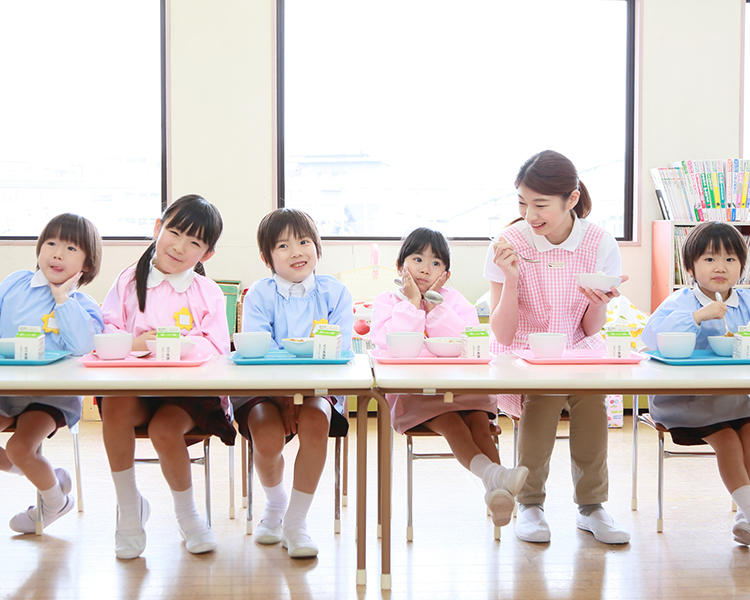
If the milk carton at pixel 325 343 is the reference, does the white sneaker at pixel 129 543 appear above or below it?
below

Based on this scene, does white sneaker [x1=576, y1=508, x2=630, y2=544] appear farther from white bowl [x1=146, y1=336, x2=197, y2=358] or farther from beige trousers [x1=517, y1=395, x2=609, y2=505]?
white bowl [x1=146, y1=336, x2=197, y2=358]

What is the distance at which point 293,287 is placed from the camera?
2.18m

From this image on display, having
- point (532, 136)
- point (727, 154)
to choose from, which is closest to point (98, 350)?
point (532, 136)

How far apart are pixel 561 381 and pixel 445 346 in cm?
36

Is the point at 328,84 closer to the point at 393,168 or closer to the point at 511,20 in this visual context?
the point at 393,168

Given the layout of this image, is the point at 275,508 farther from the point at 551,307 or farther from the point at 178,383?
the point at 551,307

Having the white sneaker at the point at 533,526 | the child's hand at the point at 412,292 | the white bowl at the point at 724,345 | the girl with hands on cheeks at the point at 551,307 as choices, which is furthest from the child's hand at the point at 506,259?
the white sneaker at the point at 533,526

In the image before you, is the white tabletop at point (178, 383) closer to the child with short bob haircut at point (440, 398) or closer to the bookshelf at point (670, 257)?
the child with short bob haircut at point (440, 398)

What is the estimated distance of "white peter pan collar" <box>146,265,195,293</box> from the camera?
2113mm

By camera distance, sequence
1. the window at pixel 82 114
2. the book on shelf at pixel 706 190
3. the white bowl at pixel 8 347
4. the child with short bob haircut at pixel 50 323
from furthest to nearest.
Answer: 1. the window at pixel 82 114
2. the book on shelf at pixel 706 190
3. the child with short bob haircut at pixel 50 323
4. the white bowl at pixel 8 347

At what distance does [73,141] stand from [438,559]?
11.1 ft

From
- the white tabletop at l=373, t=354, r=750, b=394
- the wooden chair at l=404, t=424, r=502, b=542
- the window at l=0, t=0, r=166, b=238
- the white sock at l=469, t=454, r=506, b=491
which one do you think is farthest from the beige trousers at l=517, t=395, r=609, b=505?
the window at l=0, t=0, r=166, b=238

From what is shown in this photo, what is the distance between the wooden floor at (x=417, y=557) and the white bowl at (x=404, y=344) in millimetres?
572

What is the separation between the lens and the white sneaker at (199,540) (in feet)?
6.34
